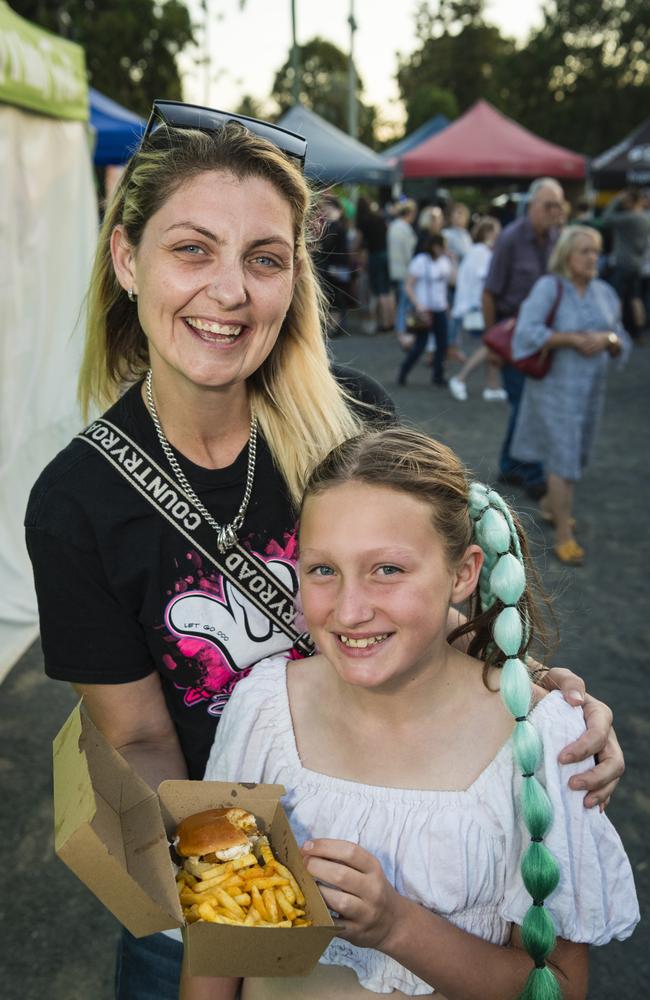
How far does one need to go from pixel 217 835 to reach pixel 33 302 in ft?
17.1

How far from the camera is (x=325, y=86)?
76.1 meters

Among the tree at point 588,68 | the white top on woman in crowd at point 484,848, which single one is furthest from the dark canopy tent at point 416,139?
the tree at point 588,68

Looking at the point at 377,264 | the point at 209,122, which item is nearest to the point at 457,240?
the point at 377,264

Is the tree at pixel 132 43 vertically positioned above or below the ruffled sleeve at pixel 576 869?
above

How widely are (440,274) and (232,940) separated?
10812mm

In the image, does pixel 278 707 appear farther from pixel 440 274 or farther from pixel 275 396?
pixel 440 274

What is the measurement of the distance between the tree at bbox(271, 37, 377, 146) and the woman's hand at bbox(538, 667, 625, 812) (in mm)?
71089

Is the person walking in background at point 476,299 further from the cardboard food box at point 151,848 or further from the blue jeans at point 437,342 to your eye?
the cardboard food box at point 151,848

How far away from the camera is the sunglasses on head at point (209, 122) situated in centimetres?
190

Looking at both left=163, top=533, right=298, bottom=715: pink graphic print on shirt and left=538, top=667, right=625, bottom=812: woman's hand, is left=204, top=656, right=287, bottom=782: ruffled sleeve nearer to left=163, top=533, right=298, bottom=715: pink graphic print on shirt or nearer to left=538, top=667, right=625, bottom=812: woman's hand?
left=163, top=533, right=298, bottom=715: pink graphic print on shirt

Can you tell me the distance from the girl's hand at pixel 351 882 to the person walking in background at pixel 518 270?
5.89m

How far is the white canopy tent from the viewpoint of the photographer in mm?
5113

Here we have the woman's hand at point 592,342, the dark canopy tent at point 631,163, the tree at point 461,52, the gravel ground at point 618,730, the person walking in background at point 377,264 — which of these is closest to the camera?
the gravel ground at point 618,730

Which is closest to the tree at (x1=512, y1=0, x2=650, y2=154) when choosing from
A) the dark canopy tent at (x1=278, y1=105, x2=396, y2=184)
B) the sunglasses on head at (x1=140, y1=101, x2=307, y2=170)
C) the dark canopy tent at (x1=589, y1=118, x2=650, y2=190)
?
the dark canopy tent at (x1=589, y1=118, x2=650, y2=190)
